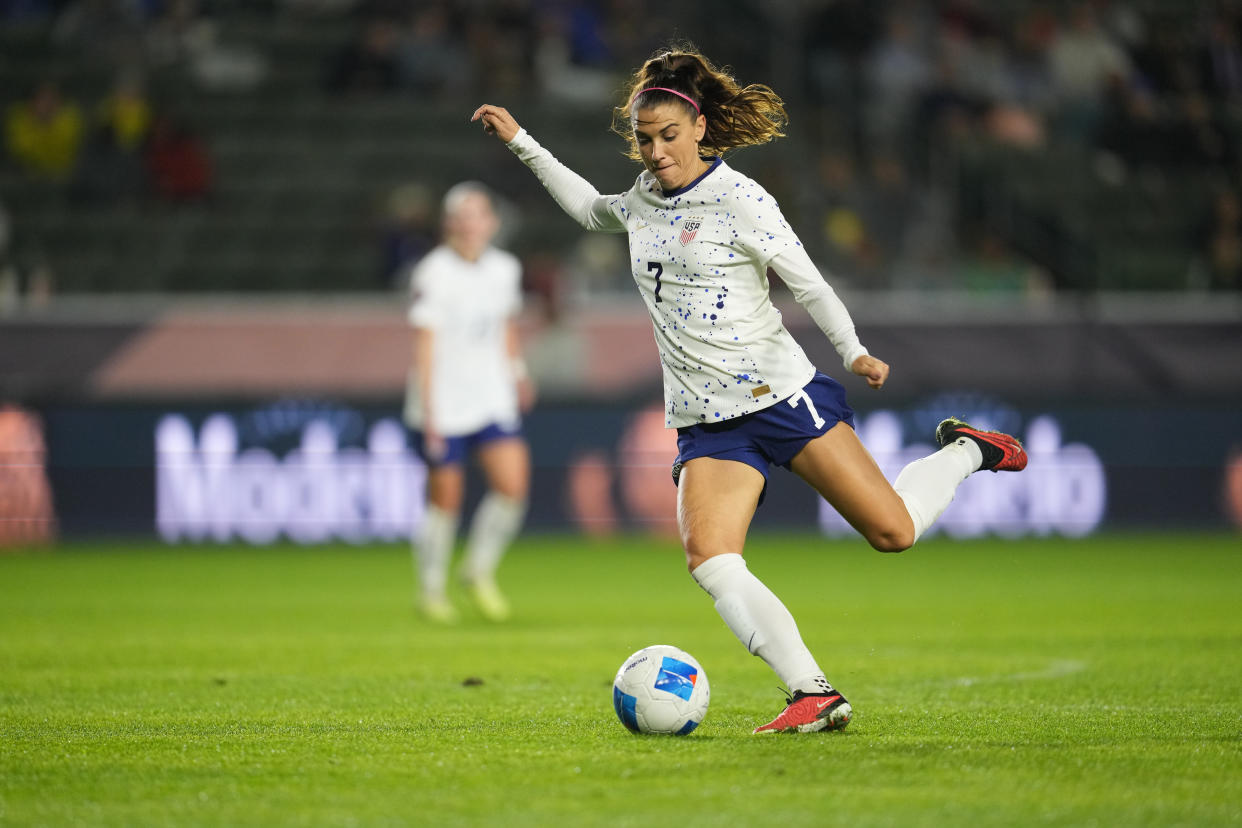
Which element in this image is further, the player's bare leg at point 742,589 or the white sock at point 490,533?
the white sock at point 490,533

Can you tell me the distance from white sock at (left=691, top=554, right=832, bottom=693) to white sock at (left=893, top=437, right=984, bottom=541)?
0.61m

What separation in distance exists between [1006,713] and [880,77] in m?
15.5

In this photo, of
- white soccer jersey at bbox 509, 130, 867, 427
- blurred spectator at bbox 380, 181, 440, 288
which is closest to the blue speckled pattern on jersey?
white soccer jersey at bbox 509, 130, 867, 427

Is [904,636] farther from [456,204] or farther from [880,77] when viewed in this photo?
[880,77]

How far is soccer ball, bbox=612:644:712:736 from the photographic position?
18.6 ft

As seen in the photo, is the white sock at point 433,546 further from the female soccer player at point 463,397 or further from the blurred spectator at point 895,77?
the blurred spectator at point 895,77

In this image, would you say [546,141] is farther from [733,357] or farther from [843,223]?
[733,357]

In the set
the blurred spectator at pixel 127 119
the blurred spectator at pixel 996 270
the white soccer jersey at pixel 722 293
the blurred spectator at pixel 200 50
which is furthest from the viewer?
the blurred spectator at pixel 200 50

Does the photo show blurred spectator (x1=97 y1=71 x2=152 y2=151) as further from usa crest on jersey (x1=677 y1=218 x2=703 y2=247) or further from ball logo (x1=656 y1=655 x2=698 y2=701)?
ball logo (x1=656 y1=655 x2=698 y2=701)

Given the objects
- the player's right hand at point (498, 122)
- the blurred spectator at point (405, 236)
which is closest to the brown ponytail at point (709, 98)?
the player's right hand at point (498, 122)

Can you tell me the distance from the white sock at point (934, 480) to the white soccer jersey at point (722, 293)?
60 centimetres

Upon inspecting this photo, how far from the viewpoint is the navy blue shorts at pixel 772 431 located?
19.1 feet

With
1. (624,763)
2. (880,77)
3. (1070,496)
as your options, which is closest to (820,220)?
(880,77)

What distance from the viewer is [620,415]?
16453 millimetres
